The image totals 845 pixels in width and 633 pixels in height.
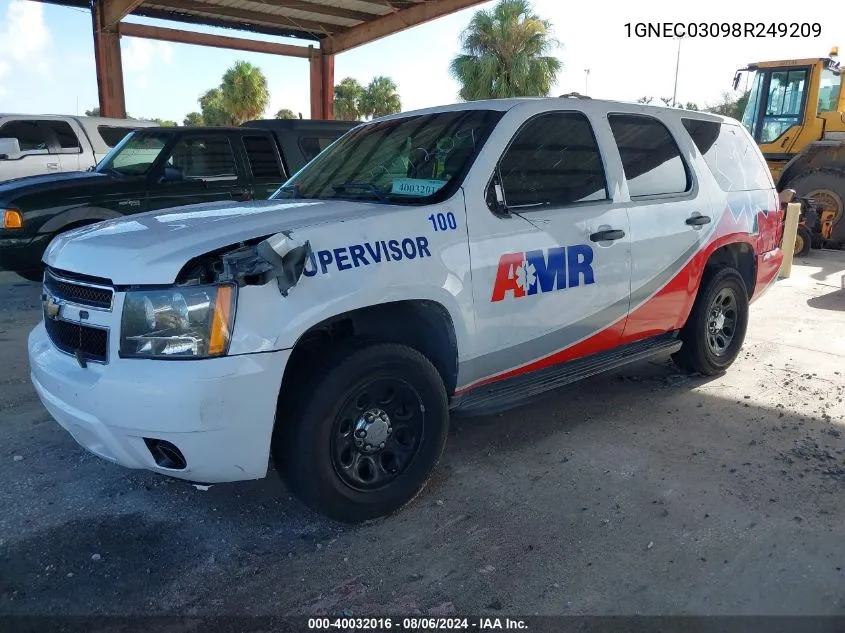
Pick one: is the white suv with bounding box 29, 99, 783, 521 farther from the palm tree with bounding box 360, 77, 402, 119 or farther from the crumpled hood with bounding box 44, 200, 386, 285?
the palm tree with bounding box 360, 77, 402, 119

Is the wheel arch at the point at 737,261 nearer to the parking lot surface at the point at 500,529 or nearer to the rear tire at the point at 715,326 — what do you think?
the rear tire at the point at 715,326

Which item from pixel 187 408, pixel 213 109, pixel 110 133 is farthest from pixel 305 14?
pixel 213 109

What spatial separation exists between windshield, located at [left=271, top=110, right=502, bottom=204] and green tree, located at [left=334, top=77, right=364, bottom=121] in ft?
148

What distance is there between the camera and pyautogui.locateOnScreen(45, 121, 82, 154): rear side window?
31.9 feet

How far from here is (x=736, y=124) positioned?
5.15m

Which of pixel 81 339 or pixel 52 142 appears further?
pixel 52 142

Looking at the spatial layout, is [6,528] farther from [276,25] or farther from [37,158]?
[276,25]

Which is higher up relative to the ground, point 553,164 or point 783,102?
point 783,102

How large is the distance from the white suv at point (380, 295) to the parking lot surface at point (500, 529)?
0.37 m

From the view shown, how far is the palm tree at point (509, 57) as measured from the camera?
94.4 feet

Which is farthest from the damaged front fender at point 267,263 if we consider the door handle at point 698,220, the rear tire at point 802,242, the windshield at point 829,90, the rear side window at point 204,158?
the windshield at point 829,90

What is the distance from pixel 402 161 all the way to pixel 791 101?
11.7m

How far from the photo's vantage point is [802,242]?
11094 mm

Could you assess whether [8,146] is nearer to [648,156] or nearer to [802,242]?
[648,156]
